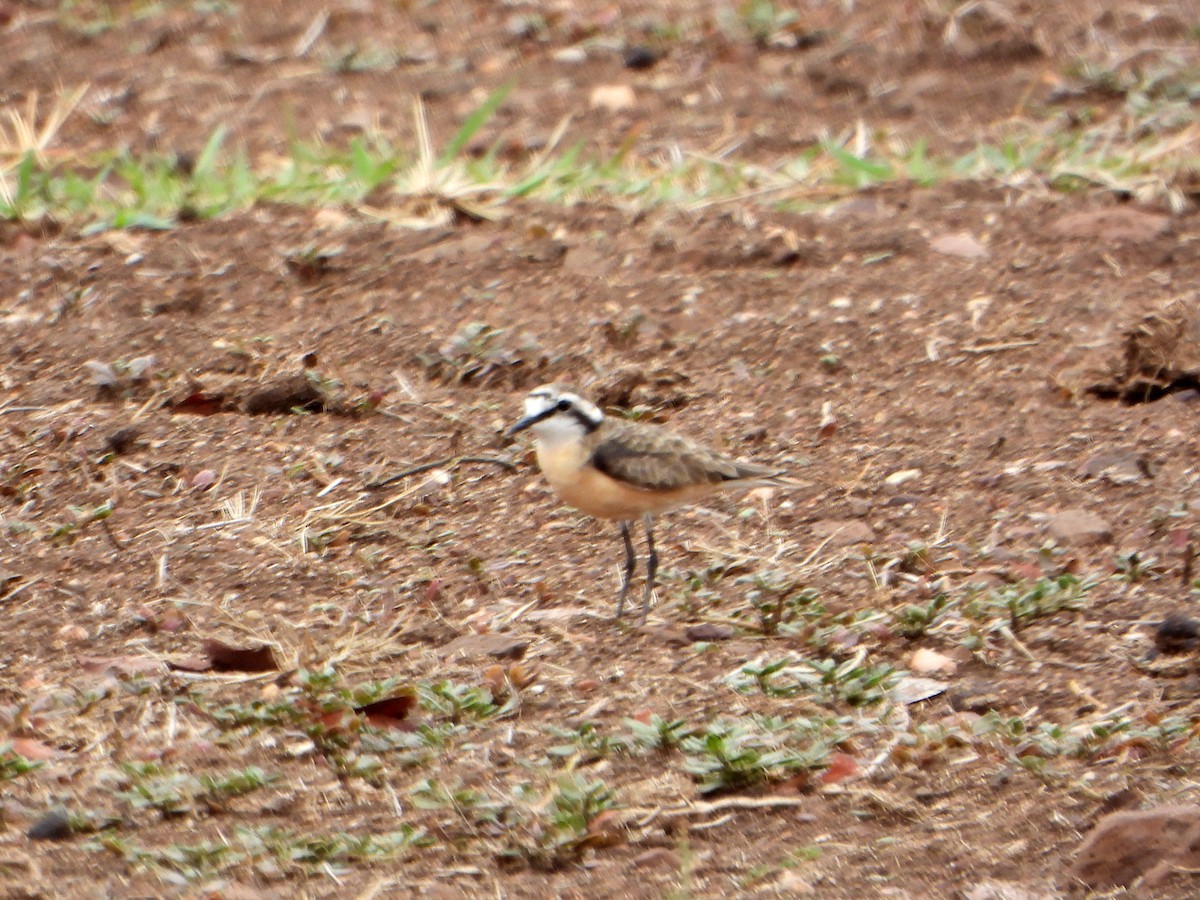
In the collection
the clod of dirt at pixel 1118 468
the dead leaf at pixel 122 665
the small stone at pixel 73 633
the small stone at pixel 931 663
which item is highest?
the clod of dirt at pixel 1118 468

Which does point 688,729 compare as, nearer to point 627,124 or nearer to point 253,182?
point 253,182

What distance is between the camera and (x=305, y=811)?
176 inches

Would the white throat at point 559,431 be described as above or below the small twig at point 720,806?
above

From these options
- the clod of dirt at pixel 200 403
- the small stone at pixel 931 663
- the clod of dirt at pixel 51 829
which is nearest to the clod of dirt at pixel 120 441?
the clod of dirt at pixel 200 403

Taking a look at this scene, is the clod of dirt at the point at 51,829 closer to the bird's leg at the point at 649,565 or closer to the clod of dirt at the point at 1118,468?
the bird's leg at the point at 649,565

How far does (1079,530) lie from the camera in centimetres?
583

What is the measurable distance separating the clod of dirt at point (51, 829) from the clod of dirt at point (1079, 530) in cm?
Result: 331

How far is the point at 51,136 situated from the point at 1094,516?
644 cm

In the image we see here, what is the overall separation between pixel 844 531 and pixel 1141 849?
Result: 83.5 inches

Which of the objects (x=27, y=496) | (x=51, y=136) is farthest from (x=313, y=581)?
(x=51, y=136)

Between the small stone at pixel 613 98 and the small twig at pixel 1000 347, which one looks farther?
the small stone at pixel 613 98

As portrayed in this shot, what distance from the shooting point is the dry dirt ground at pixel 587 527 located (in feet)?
14.4

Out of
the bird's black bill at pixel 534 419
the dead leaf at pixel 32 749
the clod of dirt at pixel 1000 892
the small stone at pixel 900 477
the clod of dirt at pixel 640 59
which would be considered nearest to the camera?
the clod of dirt at pixel 1000 892

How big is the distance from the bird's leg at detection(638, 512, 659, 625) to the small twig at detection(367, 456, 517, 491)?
0.69m
